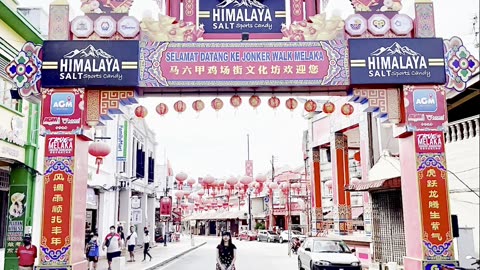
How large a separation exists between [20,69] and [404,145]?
26.4 feet

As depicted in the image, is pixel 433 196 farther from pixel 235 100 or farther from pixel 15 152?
pixel 15 152

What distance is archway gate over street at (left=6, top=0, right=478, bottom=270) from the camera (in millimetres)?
9625

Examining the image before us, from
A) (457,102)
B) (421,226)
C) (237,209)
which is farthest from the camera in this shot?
(237,209)

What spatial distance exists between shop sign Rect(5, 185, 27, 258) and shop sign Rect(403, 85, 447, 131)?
34.8 ft


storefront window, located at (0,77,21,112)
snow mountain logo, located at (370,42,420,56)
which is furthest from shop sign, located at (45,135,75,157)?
snow mountain logo, located at (370,42,420,56)

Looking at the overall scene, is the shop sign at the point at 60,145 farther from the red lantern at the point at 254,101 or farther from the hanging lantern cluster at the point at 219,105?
the red lantern at the point at 254,101

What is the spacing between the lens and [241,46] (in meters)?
10.1

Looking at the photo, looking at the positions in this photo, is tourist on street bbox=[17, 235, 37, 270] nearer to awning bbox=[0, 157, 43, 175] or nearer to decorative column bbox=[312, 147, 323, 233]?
awning bbox=[0, 157, 43, 175]

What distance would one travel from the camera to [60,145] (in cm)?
970

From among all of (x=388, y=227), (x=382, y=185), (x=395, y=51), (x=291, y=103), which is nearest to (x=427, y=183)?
(x=395, y=51)

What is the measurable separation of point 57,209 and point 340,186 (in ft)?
46.0

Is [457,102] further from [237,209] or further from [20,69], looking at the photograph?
[237,209]

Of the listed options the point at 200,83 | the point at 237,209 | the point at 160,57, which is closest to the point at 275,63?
the point at 200,83

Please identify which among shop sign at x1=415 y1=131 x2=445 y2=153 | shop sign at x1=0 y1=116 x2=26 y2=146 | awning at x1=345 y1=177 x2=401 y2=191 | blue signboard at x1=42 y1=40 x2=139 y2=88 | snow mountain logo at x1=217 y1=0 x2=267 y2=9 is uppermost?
snow mountain logo at x1=217 y1=0 x2=267 y2=9
